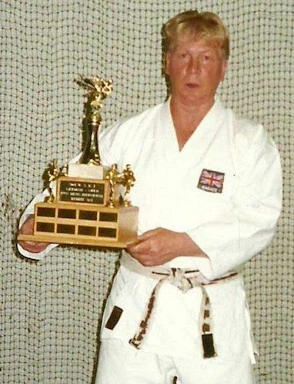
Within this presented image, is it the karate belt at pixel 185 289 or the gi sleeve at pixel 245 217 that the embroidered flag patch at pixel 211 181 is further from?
the karate belt at pixel 185 289

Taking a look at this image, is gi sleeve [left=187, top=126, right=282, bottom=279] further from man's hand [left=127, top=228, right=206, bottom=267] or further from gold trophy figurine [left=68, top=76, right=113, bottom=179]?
gold trophy figurine [left=68, top=76, right=113, bottom=179]

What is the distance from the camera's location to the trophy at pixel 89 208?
5.06 ft

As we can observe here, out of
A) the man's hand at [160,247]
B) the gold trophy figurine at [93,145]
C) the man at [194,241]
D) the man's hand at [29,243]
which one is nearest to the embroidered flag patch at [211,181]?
the man at [194,241]

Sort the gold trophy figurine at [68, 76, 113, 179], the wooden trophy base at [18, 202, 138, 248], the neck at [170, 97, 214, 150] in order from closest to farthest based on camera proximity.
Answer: the wooden trophy base at [18, 202, 138, 248] < the gold trophy figurine at [68, 76, 113, 179] < the neck at [170, 97, 214, 150]

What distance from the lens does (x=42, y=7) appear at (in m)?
2.35

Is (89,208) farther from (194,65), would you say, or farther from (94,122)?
(194,65)

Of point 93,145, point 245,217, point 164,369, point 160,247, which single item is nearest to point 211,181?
point 245,217

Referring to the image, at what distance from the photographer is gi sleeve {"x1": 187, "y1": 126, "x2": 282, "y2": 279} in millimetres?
1608

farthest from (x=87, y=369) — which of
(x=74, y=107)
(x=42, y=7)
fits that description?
(x=42, y=7)

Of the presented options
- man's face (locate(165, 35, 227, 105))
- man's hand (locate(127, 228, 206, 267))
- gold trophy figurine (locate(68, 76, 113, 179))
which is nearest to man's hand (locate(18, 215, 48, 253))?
gold trophy figurine (locate(68, 76, 113, 179))

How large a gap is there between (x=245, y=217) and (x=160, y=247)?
25 cm

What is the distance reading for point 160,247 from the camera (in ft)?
5.08

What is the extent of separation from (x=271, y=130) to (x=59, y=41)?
89cm

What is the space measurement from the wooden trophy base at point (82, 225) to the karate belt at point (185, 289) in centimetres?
14
